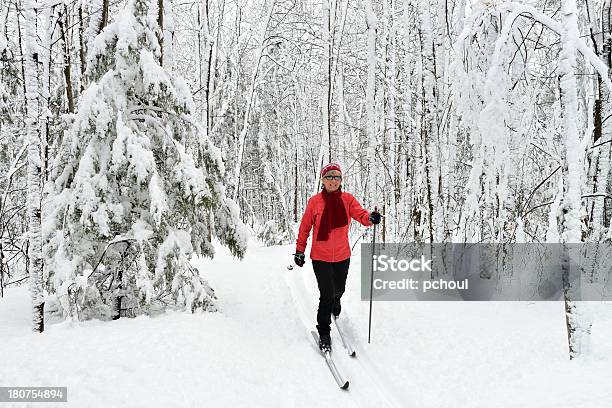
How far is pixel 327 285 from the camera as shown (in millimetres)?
5457

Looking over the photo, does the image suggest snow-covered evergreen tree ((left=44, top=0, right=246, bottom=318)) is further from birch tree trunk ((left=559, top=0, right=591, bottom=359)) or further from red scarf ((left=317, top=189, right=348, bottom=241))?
birch tree trunk ((left=559, top=0, right=591, bottom=359))

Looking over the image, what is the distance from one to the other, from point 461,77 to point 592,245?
3109 mm

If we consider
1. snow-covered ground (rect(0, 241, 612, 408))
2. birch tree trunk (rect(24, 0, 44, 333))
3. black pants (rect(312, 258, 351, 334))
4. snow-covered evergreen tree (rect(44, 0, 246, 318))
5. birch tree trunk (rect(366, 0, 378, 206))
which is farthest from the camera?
birch tree trunk (rect(366, 0, 378, 206))

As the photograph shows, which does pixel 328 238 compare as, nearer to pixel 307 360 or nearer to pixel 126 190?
pixel 307 360

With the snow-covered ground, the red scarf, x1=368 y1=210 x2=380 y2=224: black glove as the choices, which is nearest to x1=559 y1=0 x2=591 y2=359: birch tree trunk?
the snow-covered ground

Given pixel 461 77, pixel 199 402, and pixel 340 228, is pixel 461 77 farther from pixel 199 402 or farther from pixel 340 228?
pixel 199 402

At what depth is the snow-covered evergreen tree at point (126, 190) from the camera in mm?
4977

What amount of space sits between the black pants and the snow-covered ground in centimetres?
38

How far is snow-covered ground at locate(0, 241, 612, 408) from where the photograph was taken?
3508mm

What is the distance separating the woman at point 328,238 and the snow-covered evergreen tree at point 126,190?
134cm

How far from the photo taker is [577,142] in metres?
3.92

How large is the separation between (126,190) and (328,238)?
2.73 m

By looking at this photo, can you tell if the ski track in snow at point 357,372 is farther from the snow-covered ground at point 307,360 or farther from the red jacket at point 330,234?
the red jacket at point 330,234

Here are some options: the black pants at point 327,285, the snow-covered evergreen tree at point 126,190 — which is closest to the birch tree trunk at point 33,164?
the snow-covered evergreen tree at point 126,190
